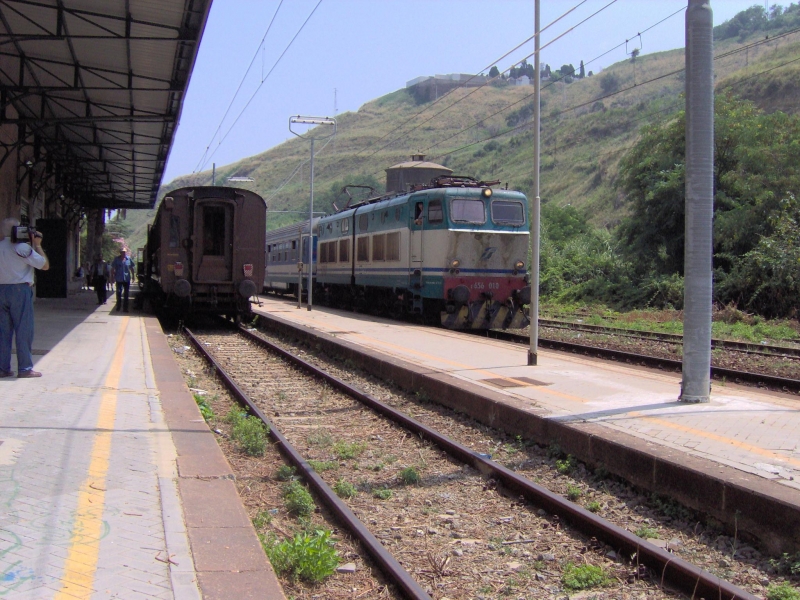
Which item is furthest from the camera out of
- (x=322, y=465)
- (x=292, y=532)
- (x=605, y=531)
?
(x=322, y=465)

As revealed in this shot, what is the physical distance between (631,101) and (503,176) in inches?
1839

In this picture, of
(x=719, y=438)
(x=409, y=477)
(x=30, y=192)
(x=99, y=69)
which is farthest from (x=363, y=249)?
(x=719, y=438)

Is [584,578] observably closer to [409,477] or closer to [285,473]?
[409,477]

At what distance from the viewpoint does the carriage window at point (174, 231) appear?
18.8m

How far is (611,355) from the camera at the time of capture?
14.4 metres

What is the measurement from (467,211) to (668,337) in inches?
208

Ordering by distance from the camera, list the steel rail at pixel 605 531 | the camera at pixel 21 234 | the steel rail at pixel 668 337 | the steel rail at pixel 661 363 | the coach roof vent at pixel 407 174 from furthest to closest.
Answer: the coach roof vent at pixel 407 174
the steel rail at pixel 668 337
the steel rail at pixel 661 363
the camera at pixel 21 234
the steel rail at pixel 605 531

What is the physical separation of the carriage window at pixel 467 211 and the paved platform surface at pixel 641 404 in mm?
4436

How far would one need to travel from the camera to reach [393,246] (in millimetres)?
20234

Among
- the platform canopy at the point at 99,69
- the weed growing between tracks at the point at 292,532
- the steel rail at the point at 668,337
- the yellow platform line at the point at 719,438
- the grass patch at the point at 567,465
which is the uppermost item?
the platform canopy at the point at 99,69

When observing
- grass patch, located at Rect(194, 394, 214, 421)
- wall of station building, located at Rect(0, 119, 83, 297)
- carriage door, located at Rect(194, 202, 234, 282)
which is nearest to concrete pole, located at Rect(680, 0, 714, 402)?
grass patch, located at Rect(194, 394, 214, 421)

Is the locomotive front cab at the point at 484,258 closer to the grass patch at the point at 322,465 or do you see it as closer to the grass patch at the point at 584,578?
the grass patch at the point at 322,465

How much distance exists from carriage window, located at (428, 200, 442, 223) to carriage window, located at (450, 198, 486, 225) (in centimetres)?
29

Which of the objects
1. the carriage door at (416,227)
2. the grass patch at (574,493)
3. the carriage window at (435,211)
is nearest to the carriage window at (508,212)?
the carriage window at (435,211)
